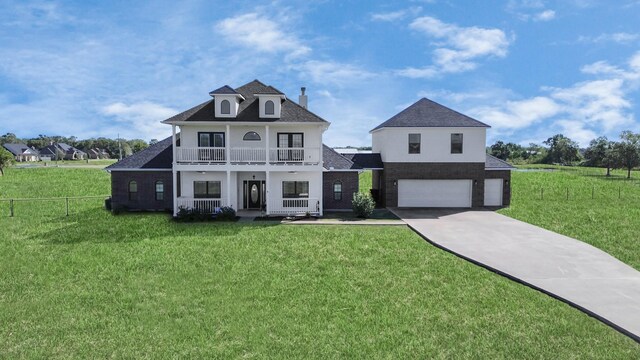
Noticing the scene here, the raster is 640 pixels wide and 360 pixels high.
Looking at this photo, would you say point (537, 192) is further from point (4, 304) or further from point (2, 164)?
point (2, 164)

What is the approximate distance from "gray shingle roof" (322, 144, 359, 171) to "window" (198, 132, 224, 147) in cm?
644

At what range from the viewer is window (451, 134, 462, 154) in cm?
2411

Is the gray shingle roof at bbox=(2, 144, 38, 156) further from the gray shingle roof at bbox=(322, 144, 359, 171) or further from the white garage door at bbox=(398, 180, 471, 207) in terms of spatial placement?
the white garage door at bbox=(398, 180, 471, 207)

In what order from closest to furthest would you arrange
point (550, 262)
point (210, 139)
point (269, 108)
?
1. point (550, 262)
2. point (269, 108)
3. point (210, 139)

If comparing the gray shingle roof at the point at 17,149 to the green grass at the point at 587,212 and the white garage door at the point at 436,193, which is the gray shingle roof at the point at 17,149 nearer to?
the white garage door at the point at 436,193

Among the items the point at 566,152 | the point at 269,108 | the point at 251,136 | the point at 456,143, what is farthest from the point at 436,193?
the point at 566,152

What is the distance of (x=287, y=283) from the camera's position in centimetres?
1004

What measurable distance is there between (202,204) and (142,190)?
419 cm

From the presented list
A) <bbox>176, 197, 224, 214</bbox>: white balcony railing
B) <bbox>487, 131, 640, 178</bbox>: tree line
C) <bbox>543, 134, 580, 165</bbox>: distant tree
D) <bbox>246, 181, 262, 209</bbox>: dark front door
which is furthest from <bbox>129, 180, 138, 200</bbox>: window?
<bbox>543, 134, 580, 165</bbox>: distant tree

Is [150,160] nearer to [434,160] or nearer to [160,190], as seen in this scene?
[160,190]

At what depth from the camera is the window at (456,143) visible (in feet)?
79.1

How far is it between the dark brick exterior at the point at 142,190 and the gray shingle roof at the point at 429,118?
14608mm

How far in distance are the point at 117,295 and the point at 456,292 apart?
886 cm

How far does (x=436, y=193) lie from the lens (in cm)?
2464
